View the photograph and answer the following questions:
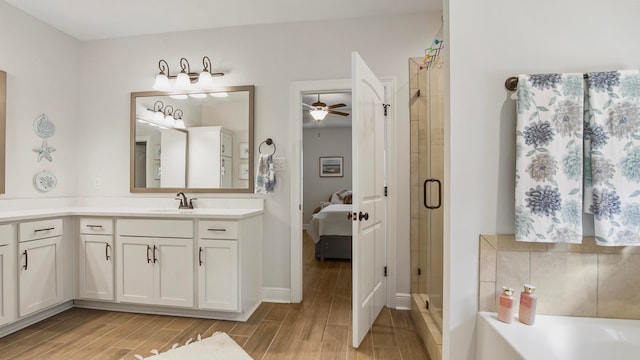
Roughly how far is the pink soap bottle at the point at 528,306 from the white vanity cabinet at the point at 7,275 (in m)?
3.20

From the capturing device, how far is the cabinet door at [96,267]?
2398mm

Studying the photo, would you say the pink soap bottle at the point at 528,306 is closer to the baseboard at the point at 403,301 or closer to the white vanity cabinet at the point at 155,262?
the baseboard at the point at 403,301

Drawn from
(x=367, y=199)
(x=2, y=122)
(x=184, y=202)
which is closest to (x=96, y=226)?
(x=184, y=202)

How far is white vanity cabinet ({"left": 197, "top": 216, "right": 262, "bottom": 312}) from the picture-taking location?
2.24m

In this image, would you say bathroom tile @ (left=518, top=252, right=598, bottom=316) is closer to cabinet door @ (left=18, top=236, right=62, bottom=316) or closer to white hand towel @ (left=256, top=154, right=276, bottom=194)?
white hand towel @ (left=256, top=154, right=276, bottom=194)

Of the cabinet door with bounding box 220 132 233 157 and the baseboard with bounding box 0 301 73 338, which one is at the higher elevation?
the cabinet door with bounding box 220 132 233 157

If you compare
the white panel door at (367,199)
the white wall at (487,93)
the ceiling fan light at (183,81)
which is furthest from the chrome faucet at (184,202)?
the white wall at (487,93)

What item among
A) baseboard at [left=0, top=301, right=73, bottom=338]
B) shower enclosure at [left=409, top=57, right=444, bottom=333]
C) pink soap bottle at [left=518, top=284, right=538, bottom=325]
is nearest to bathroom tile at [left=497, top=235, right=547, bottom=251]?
pink soap bottle at [left=518, top=284, right=538, bottom=325]

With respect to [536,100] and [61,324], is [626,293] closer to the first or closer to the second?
[536,100]

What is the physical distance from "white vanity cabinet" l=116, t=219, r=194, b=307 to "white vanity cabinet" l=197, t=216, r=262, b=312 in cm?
11

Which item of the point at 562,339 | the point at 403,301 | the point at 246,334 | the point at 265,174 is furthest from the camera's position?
the point at 265,174

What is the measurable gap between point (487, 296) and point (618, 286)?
55cm

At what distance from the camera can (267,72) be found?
8.95ft

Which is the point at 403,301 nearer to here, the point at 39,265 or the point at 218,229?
the point at 218,229
